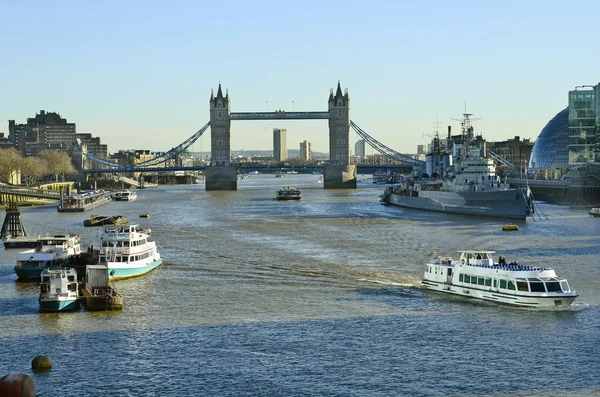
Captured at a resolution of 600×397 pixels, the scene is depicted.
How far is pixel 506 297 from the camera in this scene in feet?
115

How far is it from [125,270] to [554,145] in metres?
116

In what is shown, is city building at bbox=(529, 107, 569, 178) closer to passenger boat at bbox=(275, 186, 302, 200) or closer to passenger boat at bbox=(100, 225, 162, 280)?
passenger boat at bbox=(275, 186, 302, 200)

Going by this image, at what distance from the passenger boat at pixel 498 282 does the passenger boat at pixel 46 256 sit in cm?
1839

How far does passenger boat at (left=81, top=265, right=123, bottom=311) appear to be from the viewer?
115 ft

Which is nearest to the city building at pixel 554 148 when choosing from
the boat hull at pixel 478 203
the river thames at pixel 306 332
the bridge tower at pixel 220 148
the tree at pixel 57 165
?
the boat hull at pixel 478 203

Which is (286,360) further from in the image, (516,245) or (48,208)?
(48,208)

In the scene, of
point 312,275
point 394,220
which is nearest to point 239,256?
point 312,275

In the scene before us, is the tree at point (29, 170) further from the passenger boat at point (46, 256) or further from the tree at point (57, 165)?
the passenger boat at point (46, 256)

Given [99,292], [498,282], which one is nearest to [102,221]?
[99,292]

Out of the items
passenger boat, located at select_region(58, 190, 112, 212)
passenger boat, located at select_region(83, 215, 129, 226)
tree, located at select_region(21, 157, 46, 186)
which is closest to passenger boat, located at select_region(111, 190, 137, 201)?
passenger boat, located at select_region(58, 190, 112, 212)

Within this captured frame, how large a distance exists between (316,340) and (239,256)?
21.5 m

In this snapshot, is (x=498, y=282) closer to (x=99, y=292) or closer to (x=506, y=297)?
(x=506, y=297)

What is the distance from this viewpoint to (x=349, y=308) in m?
34.9

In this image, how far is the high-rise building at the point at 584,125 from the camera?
11856 centimetres
